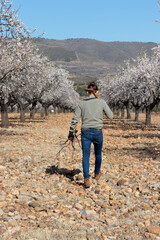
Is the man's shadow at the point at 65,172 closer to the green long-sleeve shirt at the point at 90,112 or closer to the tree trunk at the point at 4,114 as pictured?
the green long-sleeve shirt at the point at 90,112

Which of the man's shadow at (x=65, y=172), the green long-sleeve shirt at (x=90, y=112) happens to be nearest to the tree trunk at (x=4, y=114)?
the man's shadow at (x=65, y=172)

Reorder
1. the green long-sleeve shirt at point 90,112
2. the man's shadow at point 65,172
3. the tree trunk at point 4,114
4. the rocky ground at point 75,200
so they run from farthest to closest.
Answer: the tree trunk at point 4,114 → the man's shadow at point 65,172 → the green long-sleeve shirt at point 90,112 → the rocky ground at point 75,200

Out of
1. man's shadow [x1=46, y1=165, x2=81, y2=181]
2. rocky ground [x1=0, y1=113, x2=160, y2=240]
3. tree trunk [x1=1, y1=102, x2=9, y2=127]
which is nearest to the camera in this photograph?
rocky ground [x1=0, y1=113, x2=160, y2=240]

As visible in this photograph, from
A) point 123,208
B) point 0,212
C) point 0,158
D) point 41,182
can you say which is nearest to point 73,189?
point 41,182

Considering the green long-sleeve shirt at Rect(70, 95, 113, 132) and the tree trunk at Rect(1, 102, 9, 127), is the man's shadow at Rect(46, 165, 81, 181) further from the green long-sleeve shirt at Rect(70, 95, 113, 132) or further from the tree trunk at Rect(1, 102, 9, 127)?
the tree trunk at Rect(1, 102, 9, 127)

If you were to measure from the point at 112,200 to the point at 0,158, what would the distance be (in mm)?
5904

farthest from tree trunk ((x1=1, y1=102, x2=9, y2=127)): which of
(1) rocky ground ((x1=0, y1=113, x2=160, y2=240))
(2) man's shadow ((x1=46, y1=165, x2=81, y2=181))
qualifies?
Answer: (2) man's shadow ((x1=46, y1=165, x2=81, y2=181))

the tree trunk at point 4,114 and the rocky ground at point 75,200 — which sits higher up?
the tree trunk at point 4,114

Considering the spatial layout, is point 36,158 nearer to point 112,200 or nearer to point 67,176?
point 67,176

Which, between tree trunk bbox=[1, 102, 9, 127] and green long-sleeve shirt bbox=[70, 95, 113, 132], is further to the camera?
tree trunk bbox=[1, 102, 9, 127]

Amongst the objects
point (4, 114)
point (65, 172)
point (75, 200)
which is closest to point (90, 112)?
point (75, 200)

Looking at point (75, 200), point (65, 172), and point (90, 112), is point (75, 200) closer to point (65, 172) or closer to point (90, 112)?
point (90, 112)

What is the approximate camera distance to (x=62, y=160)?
11367 millimetres

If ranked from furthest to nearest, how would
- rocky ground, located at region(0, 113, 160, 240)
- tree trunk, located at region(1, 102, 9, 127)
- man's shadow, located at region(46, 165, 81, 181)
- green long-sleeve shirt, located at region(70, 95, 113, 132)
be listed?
Result: 1. tree trunk, located at region(1, 102, 9, 127)
2. man's shadow, located at region(46, 165, 81, 181)
3. green long-sleeve shirt, located at region(70, 95, 113, 132)
4. rocky ground, located at region(0, 113, 160, 240)
